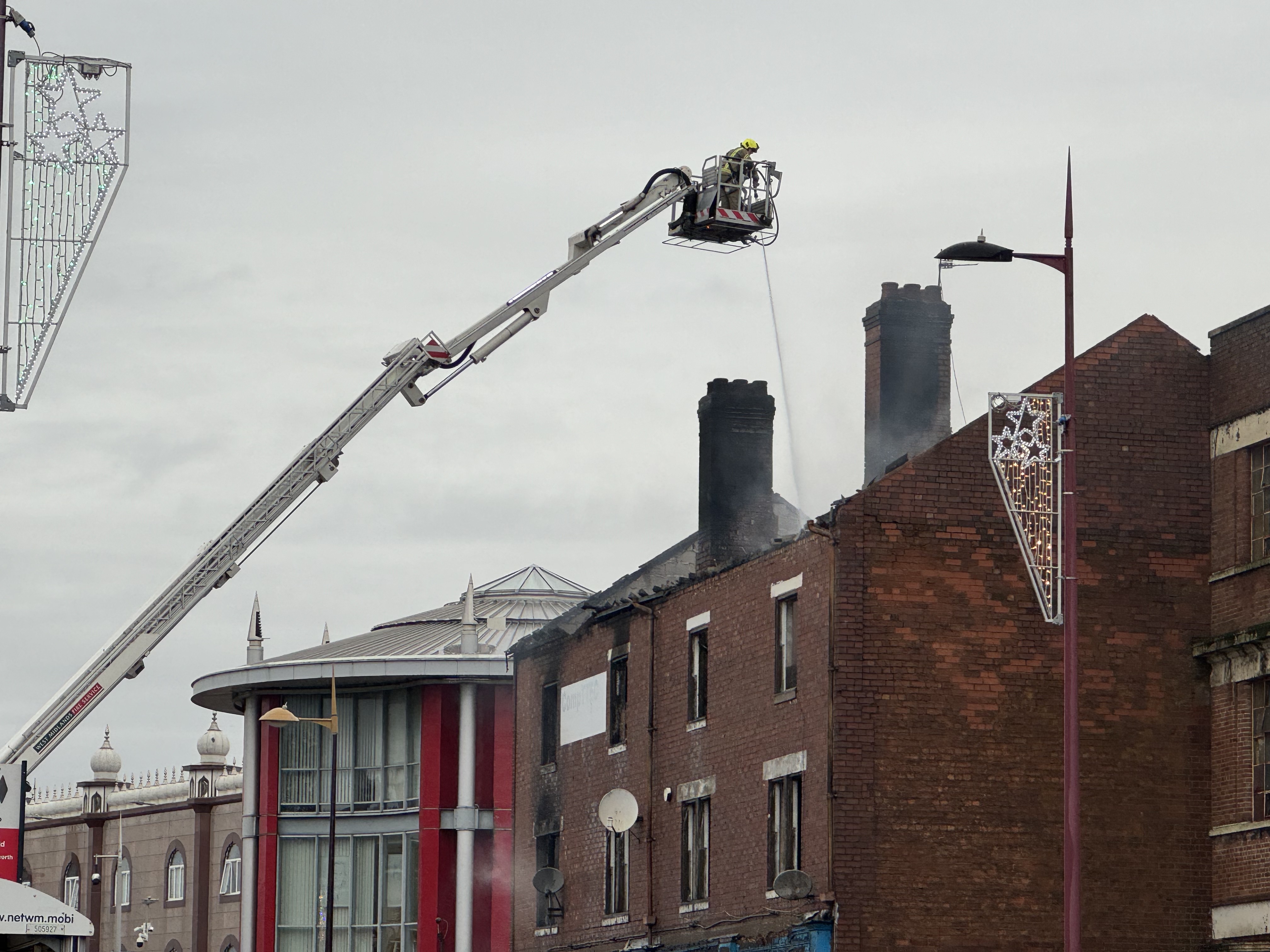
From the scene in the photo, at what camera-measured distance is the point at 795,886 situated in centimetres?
3062

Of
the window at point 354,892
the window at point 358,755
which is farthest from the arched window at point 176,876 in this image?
the window at point 358,755

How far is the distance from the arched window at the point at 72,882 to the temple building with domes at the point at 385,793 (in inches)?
945

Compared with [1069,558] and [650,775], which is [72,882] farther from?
[1069,558]

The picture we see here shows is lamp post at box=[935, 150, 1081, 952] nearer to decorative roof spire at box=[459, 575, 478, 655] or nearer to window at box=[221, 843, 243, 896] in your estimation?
decorative roof spire at box=[459, 575, 478, 655]

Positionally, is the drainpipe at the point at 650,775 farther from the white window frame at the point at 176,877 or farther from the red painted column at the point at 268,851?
the white window frame at the point at 176,877

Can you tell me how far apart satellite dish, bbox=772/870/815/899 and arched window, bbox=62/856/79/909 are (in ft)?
173

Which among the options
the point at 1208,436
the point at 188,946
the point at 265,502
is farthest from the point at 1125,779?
the point at 188,946

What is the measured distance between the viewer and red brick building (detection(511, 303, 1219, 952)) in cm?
3069

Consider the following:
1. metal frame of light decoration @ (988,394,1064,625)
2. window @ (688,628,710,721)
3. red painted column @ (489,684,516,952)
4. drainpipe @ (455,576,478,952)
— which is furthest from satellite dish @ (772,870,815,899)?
drainpipe @ (455,576,478,952)

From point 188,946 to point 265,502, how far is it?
143ft

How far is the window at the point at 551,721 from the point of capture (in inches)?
1644

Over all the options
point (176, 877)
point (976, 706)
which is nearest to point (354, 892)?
point (176, 877)

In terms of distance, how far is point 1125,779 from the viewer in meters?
31.4

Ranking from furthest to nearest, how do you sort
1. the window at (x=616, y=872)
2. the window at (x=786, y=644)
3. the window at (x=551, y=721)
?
the window at (x=551, y=721) → the window at (x=616, y=872) → the window at (x=786, y=644)
